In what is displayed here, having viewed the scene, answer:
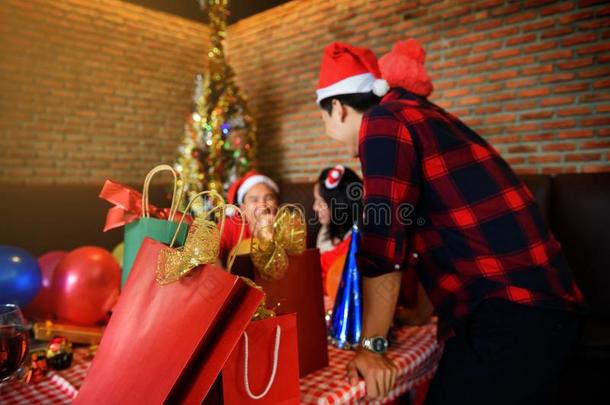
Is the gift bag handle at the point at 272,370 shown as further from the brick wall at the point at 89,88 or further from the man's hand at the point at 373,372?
the brick wall at the point at 89,88

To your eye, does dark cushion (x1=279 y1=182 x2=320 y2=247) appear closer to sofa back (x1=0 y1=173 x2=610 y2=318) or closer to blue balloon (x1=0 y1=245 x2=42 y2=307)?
sofa back (x1=0 y1=173 x2=610 y2=318)

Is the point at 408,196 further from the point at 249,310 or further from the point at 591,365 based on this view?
the point at 591,365

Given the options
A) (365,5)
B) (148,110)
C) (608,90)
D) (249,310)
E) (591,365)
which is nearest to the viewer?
(249,310)

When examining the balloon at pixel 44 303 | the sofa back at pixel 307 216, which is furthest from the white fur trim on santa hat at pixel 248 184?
the balloon at pixel 44 303

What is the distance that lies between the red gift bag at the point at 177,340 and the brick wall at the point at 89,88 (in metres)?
4.13

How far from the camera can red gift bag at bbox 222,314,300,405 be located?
658 mm

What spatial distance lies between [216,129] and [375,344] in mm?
3456

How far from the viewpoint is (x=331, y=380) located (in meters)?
0.93

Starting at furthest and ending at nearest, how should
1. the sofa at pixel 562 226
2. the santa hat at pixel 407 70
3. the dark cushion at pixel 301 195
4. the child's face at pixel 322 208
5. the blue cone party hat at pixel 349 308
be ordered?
1. the dark cushion at pixel 301 195
2. the child's face at pixel 322 208
3. the sofa at pixel 562 226
4. the santa hat at pixel 407 70
5. the blue cone party hat at pixel 349 308

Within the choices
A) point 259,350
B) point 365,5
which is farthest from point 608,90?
point 259,350

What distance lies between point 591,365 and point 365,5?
11.2ft

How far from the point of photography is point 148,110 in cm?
489

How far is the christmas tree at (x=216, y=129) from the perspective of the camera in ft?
13.6

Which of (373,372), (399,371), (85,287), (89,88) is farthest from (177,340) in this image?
(89,88)
